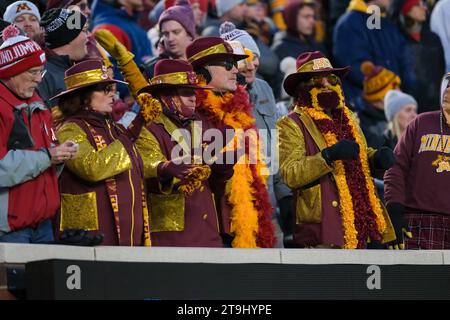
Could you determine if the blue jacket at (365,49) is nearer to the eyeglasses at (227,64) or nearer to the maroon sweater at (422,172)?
the maroon sweater at (422,172)

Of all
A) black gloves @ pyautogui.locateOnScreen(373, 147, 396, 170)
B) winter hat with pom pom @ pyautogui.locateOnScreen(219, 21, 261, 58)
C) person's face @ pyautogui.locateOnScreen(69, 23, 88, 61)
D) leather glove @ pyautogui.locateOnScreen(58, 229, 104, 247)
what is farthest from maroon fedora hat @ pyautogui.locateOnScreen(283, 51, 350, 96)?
leather glove @ pyautogui.locateOnScreen(58, 229, 104, 247)

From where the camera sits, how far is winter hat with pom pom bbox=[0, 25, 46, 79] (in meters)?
8.20

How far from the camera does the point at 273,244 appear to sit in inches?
366

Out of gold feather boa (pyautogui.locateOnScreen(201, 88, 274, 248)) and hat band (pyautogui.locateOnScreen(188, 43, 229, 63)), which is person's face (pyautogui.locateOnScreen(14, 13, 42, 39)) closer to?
hat band (pyautogui.locateOnScreen(188, 43, 229, 63))

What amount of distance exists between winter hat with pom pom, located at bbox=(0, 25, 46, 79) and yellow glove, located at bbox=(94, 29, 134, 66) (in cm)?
161

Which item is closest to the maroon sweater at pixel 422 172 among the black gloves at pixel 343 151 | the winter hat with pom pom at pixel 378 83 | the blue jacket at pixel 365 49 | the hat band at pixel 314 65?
the hat band at pixel 314 65

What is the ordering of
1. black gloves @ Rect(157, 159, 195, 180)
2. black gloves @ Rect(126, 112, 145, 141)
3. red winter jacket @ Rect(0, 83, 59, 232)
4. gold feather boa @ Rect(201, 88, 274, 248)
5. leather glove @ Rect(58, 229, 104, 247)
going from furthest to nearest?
1. gold feather boa @ Rect(201, 88, 274, 248)
2. black gloves @ Rect(126, 112, 145, 141)
3. black gloves @ Rect(157, 159, 195, 180)
4. red winter jacket @ Rect(0, 83, 59, 232)
5. leather glove @ Rect(58, 229, 104, 247)

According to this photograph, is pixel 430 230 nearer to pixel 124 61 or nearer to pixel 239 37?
pixel 239 37

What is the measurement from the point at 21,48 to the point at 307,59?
216 centimetres

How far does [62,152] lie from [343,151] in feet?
6.33

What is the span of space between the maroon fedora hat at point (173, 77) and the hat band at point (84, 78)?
0.45m

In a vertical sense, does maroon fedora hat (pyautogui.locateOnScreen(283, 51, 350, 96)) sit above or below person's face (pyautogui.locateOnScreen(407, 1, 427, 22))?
below

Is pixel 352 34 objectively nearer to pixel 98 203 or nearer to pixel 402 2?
pixel 402 2
